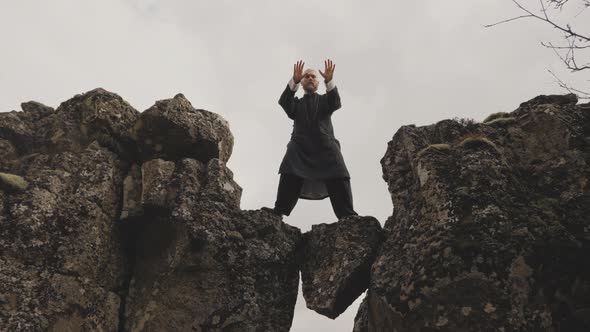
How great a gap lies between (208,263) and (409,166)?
187 inches

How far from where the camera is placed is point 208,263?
446 inches

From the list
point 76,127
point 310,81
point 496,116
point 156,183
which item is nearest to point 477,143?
point 496,116

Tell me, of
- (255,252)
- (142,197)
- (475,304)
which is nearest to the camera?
(475,304)

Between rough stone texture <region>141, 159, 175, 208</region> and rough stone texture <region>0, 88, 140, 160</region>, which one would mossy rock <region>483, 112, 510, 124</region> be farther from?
rough stone texture <region>0, 88, 140, 160</region>

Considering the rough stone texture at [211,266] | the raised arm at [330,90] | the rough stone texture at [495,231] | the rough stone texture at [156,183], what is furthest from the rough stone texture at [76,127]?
the rough stone texture at [495,231]

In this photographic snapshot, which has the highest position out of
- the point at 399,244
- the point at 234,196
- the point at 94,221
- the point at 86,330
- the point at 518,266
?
the point at 234,196

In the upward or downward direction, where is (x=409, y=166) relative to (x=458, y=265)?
upward

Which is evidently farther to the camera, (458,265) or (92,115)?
(92,115)

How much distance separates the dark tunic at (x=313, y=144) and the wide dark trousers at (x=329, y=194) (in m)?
0.16

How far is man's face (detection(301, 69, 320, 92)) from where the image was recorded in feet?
44.3

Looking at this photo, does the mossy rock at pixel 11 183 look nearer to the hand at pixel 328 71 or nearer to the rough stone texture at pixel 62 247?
the rough stone texture at pixel 62 247

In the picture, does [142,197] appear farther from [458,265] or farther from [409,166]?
[458,265]

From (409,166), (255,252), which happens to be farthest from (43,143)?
(409,166)

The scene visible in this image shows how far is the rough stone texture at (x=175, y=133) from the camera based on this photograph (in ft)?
44.3
